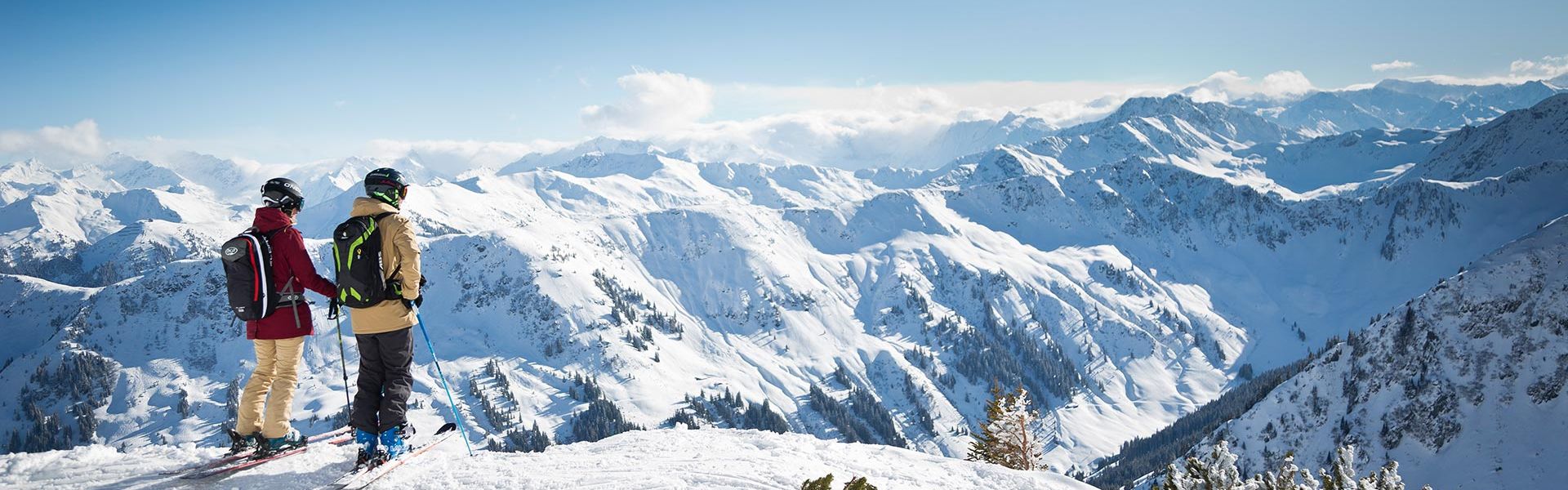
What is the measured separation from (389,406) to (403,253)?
2379mm

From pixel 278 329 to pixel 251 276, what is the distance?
929 millimetres

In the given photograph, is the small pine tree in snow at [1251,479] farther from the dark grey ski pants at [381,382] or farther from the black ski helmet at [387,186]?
the black ski helmet at [387,186]

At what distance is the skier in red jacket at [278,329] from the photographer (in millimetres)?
10312

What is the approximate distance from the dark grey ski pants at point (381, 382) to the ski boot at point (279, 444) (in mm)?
1406

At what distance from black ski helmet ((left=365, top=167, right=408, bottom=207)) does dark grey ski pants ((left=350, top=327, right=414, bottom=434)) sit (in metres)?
2.00

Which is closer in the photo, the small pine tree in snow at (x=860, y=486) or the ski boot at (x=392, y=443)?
the small pine tree in snow at (x=860, y=486)

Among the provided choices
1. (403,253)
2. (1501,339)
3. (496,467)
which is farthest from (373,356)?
(1501,339)

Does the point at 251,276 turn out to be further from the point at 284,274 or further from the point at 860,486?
the point at 860,486

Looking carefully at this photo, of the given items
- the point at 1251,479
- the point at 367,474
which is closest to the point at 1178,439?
the point at 1251,479

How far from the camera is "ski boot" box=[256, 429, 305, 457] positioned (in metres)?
10.5

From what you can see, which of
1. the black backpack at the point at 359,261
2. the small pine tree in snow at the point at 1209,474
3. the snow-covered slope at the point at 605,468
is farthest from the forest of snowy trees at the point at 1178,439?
the black backpack at the point at 359,261

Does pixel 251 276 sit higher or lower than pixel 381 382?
higher

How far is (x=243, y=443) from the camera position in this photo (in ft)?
35.6

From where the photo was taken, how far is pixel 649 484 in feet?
33.4
